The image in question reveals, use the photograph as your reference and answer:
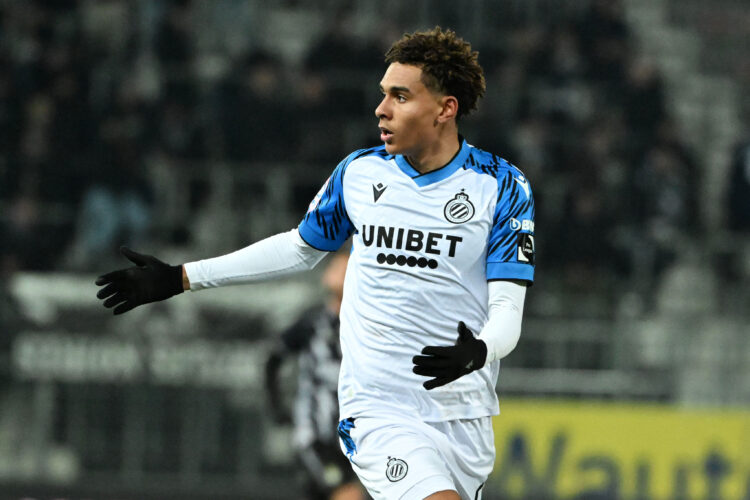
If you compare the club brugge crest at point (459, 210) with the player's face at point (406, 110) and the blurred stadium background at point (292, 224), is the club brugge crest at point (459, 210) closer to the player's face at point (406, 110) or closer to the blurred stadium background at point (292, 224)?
the player's face at point (406, 110)

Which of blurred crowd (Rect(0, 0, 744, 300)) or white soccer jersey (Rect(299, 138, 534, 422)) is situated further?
blurred crowd (Rect(0, 0, 744, 300))

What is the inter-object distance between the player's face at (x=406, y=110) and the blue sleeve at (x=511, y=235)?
328 mm

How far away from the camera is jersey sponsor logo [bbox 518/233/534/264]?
4.44m

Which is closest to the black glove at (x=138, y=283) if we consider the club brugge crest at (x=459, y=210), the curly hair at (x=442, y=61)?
the club brugge crest at (x=459, y=210)

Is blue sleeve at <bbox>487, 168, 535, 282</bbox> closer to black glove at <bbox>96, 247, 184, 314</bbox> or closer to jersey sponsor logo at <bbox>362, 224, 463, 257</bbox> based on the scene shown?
jersey sponsor logo at <bbox>362, 224, 463, 257</bbox>

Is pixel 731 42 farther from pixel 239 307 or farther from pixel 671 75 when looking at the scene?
pixel 239 307

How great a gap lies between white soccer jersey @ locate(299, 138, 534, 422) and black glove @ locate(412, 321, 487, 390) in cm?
46

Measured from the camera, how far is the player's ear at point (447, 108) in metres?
4.58

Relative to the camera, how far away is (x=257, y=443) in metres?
10.8

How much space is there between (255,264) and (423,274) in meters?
0.67

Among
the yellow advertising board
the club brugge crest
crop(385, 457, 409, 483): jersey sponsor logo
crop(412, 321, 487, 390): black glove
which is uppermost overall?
the club brugge crest

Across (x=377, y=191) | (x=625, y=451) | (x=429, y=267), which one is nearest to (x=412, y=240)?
(x=429, y=267)

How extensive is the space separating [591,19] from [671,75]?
1.65 metres

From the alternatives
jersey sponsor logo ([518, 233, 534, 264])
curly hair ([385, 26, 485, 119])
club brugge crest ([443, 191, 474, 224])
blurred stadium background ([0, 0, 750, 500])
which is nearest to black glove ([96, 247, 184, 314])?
club brugge crest ([443, 191, 474, 224])
